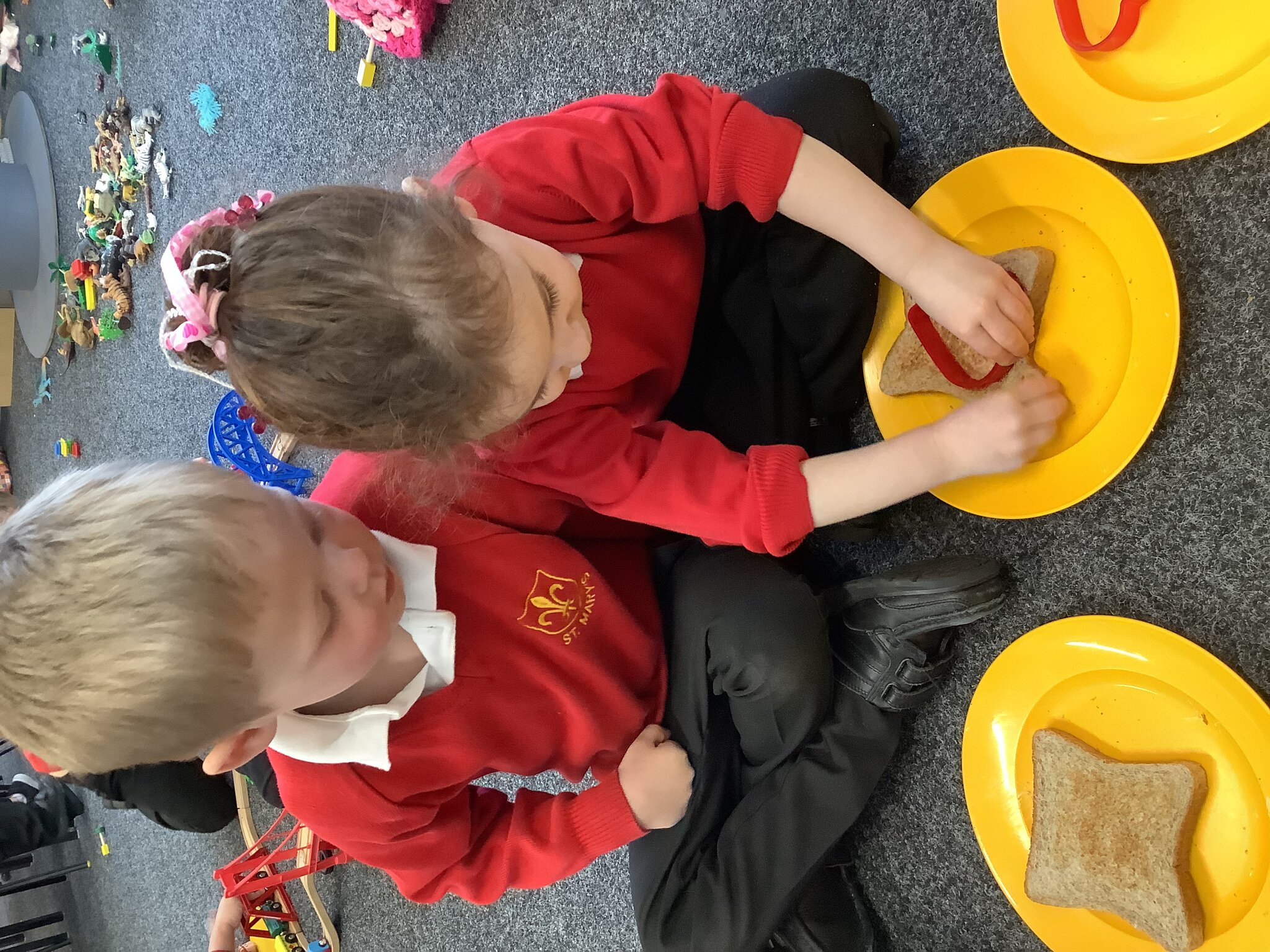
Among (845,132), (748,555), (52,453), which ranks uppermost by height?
(845,132)

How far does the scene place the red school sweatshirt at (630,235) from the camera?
2.03 feet

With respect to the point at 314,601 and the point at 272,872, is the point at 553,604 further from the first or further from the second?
the point at 272,872

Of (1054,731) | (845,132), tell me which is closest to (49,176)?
(845,132)

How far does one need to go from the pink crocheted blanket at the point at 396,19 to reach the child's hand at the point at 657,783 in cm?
90

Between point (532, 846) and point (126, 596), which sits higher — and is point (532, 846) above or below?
below

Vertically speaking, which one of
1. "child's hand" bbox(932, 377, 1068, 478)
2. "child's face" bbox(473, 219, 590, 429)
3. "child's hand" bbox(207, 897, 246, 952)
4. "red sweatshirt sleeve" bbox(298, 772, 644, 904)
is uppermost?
"child's face" bbox(473, 219, 590, 429)

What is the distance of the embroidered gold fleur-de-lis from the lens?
0.69 m

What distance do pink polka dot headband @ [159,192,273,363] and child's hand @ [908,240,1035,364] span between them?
1.47 feet

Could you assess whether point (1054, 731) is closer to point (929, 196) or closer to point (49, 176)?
point (929, 196)

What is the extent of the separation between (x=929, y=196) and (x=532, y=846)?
60cm

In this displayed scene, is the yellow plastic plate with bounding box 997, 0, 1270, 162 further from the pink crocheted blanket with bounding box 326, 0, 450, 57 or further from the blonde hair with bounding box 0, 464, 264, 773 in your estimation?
the pink crocheted blanket with bounding box 326, 0, 450, 57

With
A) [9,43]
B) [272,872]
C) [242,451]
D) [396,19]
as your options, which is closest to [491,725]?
[242,451]

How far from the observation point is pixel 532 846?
711 millimetres

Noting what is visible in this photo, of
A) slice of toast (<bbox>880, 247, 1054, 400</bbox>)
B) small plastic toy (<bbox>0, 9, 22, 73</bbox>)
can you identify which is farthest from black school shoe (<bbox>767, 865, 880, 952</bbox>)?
small plastic toy (<bbox>0, 9, 22, 73</bbox>)
